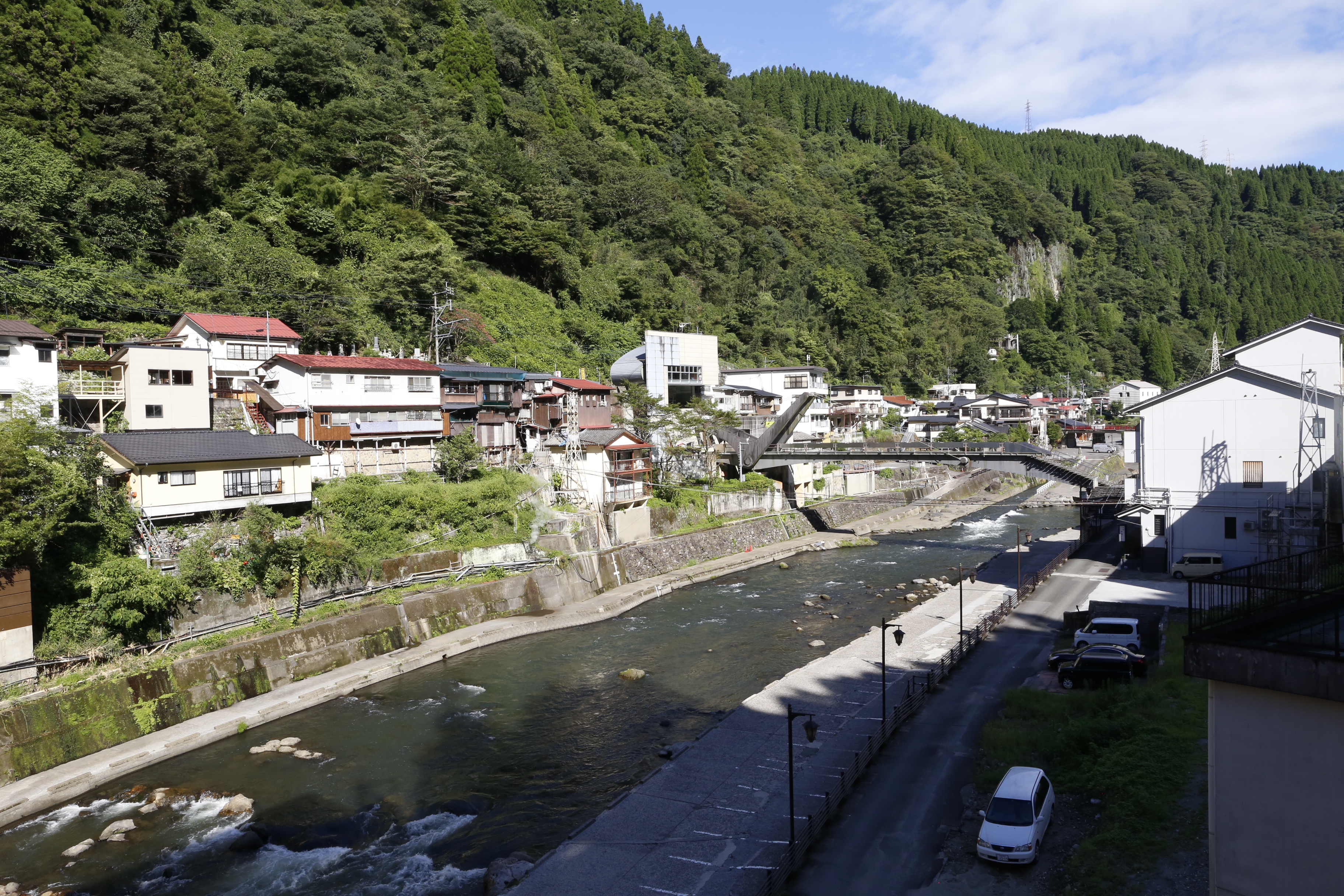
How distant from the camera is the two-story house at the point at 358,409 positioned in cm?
3105

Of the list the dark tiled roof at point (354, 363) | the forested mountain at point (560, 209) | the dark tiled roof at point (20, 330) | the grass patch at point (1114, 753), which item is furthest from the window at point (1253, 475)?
the dark tiled roof at point (20, 330)

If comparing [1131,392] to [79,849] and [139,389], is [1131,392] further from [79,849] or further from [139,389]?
[79,849]

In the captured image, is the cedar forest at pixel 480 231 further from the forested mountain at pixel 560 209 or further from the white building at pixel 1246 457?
the white building at pixel 1246 457

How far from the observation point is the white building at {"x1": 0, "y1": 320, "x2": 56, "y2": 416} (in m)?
22.7

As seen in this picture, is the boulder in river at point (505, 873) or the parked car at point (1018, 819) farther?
the boulder in river at point (505, 873)

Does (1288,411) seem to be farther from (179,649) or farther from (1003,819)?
(179,649)

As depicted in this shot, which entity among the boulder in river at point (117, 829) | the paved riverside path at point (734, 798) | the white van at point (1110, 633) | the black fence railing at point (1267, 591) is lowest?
the boulder in river at point (117, 829)

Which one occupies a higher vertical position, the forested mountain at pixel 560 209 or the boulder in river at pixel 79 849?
the forested mountain at pixel 560 209

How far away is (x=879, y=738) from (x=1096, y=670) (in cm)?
615

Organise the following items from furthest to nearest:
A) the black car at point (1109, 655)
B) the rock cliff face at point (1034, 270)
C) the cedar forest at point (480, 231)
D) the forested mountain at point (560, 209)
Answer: the rock cliff face at point (1034, 270) < the forested mountain at point (560, 209) < the cedar forest at point (480, 231) < the black car at point (1109, 655)

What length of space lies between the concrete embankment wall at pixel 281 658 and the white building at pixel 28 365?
9424 mm

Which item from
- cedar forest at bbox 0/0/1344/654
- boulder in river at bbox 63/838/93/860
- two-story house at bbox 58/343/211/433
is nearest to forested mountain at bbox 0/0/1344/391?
cedar forest at bbox 0/0/1344/654

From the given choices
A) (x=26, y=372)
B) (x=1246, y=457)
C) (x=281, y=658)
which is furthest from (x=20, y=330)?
(x=1246, y=457)

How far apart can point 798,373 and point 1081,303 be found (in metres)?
76.3
